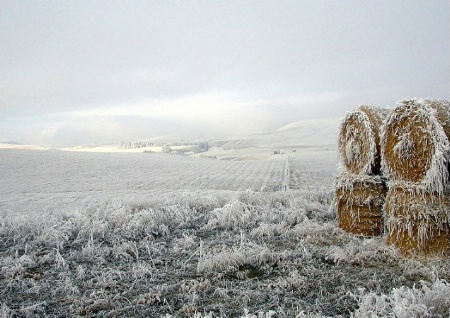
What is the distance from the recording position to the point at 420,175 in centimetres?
530

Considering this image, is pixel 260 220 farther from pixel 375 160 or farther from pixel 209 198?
pixel 375 160

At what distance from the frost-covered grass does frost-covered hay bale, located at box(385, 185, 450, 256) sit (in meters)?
0.26

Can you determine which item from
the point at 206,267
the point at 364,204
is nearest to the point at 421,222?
the point at 364,204

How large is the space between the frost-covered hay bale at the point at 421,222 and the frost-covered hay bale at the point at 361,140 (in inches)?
39.6

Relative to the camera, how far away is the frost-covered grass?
393cm

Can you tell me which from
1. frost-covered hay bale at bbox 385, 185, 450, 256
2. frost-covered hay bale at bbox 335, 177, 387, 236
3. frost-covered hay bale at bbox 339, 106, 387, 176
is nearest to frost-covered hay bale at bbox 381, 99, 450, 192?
frost-covered hay bale at bbox 385, 185, 450, 256

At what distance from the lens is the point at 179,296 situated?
4.32 metres

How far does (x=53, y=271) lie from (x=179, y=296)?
7.49ft

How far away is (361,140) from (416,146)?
1.48 meters

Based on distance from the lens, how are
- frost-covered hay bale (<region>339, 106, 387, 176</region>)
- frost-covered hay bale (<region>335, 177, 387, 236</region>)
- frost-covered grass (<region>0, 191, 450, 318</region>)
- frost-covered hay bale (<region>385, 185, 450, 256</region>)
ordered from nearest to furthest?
1. frost-covered grass (<region>0, 191, 450, 318</region>)
2. frost-covered hay bale (<region>385, 185, 450, 256</region>)
3. frost-covered hay bale (<region>339, 106, 387, 176</region>)
4. frost-covered hay bale (<region>335, 177, 387, 236</region>)

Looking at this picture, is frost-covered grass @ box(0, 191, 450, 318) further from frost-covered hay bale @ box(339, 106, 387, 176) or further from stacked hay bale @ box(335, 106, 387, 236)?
frost-covered hay bale @ box(339, 106, 387, 176)

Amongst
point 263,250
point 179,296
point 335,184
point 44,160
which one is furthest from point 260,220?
point 44,160

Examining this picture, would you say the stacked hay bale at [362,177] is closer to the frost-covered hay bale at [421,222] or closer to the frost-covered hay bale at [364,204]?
the frost-covered hay bale at [364,204]

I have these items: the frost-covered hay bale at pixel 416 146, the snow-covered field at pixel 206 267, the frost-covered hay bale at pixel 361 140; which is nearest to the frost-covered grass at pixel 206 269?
the snow-covered field at pixel 206 267
